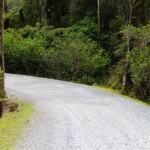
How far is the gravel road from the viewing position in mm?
10602

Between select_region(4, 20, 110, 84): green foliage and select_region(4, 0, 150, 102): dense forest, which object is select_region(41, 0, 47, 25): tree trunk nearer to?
select_region(4, 0, 150, 102): dense forest

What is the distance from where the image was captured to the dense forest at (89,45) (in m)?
23.7

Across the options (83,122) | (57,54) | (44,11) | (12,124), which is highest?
(44,11)

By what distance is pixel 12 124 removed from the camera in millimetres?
13773

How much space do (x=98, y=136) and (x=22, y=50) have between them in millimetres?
21281

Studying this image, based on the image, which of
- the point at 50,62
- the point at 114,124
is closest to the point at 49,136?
the point at 114,124

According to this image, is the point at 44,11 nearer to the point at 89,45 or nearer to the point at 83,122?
the point at 89,45

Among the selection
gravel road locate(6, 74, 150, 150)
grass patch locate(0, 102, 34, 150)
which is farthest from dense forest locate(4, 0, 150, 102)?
grass patch locate(0, 102, 34, 150)

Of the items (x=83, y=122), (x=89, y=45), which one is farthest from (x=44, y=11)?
(x=83, y=122)

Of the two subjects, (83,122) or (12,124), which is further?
(12,124)

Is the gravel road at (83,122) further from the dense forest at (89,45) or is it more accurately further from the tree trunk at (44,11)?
the tree trunk at (44,11)

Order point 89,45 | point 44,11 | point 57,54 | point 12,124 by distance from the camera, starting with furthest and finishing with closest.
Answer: point 44,11 → point 89,45 → point 57,54 → point 12,124

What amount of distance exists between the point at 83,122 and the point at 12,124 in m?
2.48

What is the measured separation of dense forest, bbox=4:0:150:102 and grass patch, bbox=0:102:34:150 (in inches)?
324
